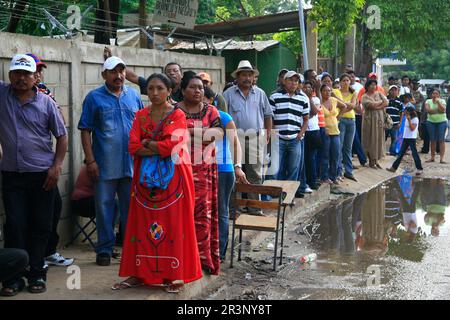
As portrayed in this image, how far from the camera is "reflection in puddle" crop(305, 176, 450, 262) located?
875cm

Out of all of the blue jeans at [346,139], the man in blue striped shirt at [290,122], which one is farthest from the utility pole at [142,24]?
the blue jeans at [346,139]

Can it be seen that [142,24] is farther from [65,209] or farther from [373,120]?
[373,120]

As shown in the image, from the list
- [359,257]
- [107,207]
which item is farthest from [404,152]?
[107,207]

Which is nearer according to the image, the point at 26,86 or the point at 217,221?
the point at 26,86

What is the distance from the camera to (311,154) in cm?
1197

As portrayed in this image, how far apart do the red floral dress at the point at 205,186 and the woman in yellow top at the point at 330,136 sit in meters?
5.83

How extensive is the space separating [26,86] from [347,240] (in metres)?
4.89

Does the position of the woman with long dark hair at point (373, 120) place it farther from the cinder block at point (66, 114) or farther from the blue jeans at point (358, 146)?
the cinder block at point (66, 114)

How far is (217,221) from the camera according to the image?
7141mm

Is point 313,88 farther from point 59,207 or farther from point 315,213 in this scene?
point 59,207

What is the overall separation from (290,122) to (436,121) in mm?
8434

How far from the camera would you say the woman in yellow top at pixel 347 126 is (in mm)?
13727

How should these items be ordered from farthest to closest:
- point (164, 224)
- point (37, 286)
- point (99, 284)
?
→ 1. point (99, 284)
2. point (164, 224)
3. point (37, 286)

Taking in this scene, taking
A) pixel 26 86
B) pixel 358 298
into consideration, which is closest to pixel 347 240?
pixel 358 298
